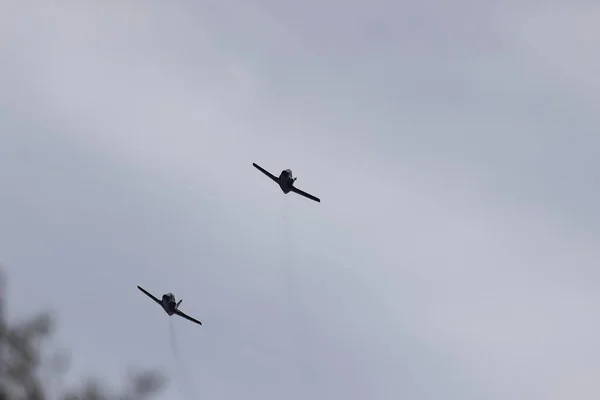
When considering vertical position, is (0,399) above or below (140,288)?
below

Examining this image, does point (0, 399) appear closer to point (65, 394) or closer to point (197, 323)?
point (65, 394)

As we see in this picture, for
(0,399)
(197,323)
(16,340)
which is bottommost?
(0,399)

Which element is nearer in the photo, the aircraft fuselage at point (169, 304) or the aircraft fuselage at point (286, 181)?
the aircraft fuselage at point (286, 181)

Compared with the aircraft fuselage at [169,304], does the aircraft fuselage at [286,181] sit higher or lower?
higher

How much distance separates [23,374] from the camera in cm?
7738

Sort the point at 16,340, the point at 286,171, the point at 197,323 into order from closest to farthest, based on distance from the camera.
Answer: the point at 16,340
the point at 286,171
the point at 197,323

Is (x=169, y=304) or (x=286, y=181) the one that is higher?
(x=286, y=181)

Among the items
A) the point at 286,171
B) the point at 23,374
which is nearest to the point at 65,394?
the point at 23,374

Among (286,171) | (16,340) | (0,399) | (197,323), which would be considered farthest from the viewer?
(197,323)

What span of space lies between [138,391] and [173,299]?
33.7 metres

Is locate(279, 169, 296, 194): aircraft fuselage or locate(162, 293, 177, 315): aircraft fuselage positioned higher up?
locate(279, 169, 296, 194): aircraft fuselage

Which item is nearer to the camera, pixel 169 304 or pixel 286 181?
pixel 286 181

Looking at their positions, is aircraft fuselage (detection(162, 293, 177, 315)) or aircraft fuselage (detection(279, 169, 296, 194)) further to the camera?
aircraft fuselage (detection(162, 293, 177, 315))

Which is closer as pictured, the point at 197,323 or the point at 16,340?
the point at 16,340
